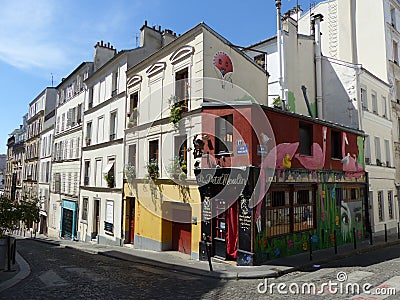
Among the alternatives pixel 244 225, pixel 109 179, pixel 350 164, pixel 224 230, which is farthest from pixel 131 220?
pixel 350 164

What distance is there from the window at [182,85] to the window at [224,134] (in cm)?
197

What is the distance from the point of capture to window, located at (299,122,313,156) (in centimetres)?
1254

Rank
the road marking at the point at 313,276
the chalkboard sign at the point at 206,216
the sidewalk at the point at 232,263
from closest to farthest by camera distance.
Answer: the road marking at the point at 313,276 → the sidewalk at the point at 232,263 → the chalkboard sign at the point at 206,216

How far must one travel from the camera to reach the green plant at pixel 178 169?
40.4 feet

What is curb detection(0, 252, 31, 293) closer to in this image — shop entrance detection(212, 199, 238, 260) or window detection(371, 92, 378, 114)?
shop entrance detection(212, 199, 238, 260)

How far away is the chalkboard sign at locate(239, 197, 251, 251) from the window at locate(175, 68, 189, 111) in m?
4.54

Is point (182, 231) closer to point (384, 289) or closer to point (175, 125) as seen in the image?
point (175, 125)

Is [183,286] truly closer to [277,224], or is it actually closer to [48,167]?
[277,224]

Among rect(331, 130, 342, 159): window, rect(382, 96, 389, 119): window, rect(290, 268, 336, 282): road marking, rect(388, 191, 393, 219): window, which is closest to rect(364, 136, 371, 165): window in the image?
rect(382, 96, 389, 119): window

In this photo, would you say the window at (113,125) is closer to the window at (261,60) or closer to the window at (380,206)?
the window at (261,60)

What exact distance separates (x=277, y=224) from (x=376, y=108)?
1181cm

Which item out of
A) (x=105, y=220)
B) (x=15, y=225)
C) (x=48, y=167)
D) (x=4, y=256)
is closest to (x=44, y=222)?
(x=48, y=167)

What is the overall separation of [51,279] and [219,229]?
17.0ft

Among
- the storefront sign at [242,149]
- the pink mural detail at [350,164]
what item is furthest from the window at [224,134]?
the pink mural detail at [350,164]
